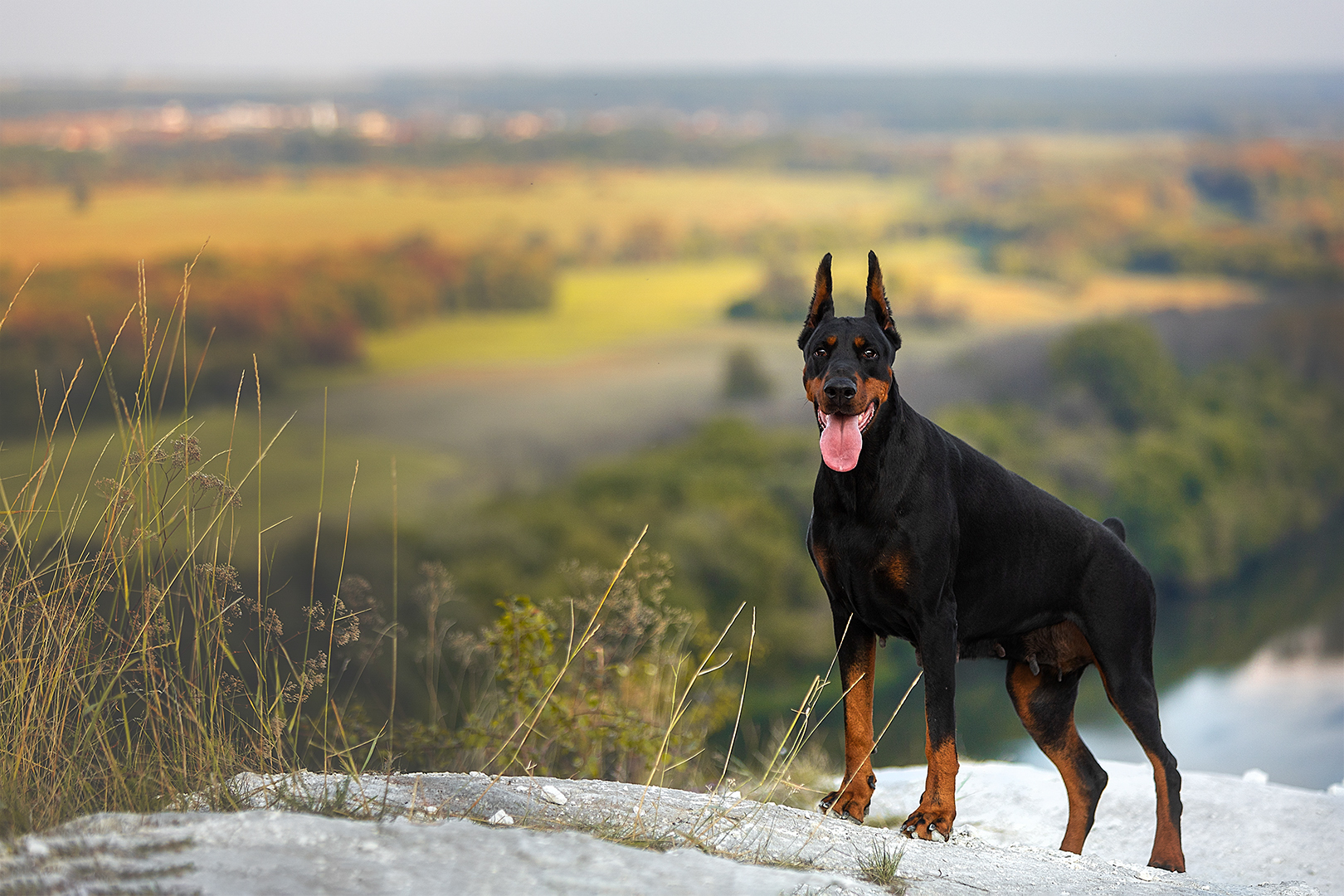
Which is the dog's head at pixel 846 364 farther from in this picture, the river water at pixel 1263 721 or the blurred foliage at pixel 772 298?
the blurred foliage at pixel 772 298

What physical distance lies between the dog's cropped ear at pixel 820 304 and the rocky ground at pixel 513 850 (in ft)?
5.68

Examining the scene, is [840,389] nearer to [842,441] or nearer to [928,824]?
[842,441]

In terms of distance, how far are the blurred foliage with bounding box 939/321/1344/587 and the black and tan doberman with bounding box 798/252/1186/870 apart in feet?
135

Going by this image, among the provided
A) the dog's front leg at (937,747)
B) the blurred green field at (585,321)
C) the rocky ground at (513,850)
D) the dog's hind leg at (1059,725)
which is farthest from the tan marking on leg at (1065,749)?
the blurred green field at (585,321)

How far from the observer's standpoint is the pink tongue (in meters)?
4.29

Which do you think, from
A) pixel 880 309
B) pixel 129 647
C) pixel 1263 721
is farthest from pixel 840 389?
pixel 1263 721

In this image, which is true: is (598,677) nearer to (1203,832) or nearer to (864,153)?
(1203,832)

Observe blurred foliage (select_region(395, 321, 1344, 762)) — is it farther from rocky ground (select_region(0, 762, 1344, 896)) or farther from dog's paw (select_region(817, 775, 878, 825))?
rocky ground (select_region(0, 762, 1344, 896))

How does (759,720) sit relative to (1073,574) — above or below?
below

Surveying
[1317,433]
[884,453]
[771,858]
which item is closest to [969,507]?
[884,453]

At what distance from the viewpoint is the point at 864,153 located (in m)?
79.6

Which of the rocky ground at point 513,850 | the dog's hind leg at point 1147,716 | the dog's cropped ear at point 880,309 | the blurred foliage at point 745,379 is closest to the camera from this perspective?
the rocky ground at point 513,850

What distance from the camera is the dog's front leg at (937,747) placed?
4418 mm

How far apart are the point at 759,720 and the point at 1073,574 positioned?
2631 cm
